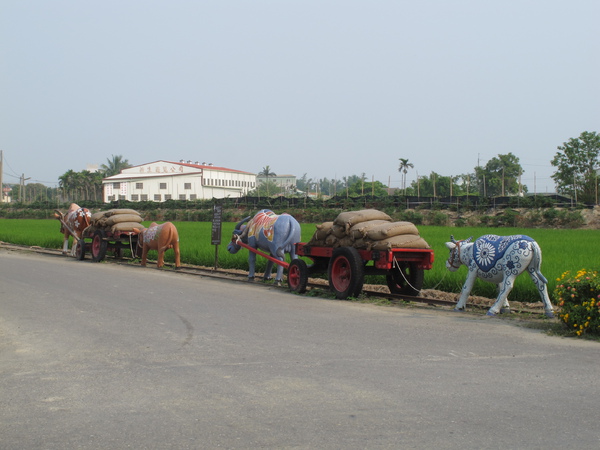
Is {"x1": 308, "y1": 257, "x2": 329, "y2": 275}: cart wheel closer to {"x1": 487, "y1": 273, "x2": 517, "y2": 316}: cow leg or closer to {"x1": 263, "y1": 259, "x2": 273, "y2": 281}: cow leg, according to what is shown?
{"x1": 263, "y1": 259, "x2": 273, "y2": 281}: cow leg

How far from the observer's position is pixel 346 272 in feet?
43.3

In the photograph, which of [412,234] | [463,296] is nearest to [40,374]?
[463,296]

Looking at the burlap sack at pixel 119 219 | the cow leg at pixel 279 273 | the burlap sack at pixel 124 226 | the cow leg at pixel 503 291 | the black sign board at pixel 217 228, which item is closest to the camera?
the cow leg at pixel 503 291

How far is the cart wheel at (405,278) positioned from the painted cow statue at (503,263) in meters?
2.14

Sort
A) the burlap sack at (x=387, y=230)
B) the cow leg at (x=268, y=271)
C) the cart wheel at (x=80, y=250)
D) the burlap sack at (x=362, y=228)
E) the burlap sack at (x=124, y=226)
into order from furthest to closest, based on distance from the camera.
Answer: the cart wheel at (x=80, y=250) < the burlap sack at (x=124, y=226) < the cow leg at (x=268, y=271) < the burlap sack at (x=362, y=228) < the burlap sack at (x=387, y=230)

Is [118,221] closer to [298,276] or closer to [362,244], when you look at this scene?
[298,276]

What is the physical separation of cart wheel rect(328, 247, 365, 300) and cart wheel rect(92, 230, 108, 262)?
11918mm

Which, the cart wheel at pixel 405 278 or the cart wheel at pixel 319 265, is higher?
the cart wheel at pixel 319 265

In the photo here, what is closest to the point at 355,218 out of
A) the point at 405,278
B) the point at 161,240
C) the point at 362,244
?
the point at 362,244

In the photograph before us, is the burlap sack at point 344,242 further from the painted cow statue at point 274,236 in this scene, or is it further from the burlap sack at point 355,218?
the painted cow statue at point 274,236

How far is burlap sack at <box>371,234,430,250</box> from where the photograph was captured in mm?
12344

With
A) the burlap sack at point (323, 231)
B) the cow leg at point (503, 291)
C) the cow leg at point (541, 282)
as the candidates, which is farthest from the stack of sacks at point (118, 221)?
the cow leg at point (541, 282)

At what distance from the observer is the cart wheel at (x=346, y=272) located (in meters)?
12.6

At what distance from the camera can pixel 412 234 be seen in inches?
512
